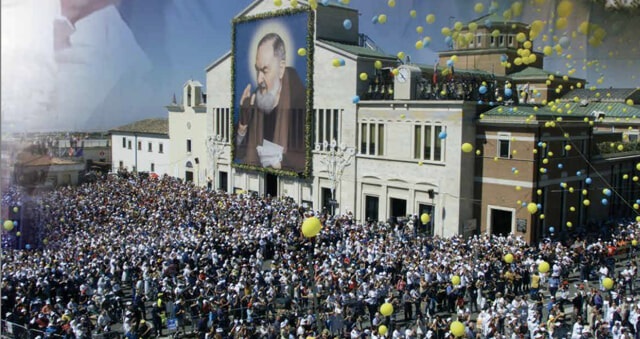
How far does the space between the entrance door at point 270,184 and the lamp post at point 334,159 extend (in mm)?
4684

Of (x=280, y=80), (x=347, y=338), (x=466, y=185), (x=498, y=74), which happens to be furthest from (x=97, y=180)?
(x=498, y=74)

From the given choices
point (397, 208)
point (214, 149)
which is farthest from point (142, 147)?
point (397, 208)

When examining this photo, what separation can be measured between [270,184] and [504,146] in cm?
1543

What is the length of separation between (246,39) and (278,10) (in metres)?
3.45

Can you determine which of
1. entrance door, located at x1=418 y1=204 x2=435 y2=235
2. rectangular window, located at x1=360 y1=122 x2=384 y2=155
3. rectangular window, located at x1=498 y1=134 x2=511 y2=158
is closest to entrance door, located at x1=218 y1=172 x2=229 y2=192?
rectangular window, located at x1=360 y1=122 x2=384 y2=155

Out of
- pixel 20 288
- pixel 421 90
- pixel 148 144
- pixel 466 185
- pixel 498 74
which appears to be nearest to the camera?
pixel 20 288

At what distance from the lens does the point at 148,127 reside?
49.8 m

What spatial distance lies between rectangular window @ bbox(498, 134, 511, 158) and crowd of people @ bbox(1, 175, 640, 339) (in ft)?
13.9

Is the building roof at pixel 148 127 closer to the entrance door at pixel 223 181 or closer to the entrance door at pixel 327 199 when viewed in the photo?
the entrance door at pixel 223 181

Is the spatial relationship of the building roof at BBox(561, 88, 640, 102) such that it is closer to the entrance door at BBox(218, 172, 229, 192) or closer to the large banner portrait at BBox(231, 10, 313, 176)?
the large banner portrait at BBox(231, 10, 313, 176)

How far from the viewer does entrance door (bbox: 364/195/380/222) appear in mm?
31656

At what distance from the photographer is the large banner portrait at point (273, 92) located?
34938mm

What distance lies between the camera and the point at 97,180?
32.7 metres

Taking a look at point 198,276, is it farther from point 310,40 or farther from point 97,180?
point 310,40
